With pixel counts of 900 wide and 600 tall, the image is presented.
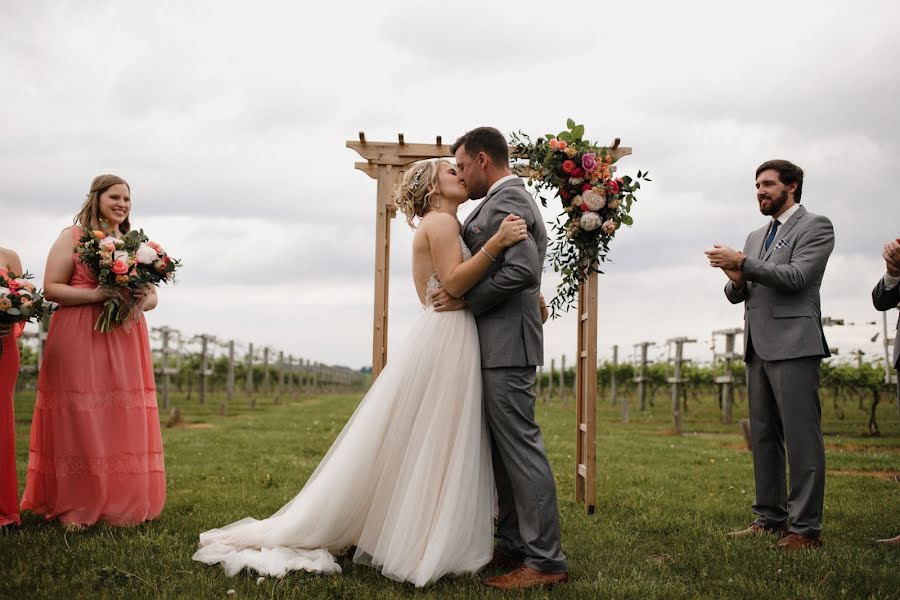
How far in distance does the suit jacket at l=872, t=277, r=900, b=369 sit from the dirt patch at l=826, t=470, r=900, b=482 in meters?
3.91

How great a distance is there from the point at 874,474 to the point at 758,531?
196 inches

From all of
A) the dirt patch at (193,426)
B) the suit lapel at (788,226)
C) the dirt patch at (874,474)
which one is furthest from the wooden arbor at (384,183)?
the dirt patch at (193,426)

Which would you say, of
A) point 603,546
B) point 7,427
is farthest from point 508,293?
point 7,427

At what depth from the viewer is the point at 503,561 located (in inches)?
170

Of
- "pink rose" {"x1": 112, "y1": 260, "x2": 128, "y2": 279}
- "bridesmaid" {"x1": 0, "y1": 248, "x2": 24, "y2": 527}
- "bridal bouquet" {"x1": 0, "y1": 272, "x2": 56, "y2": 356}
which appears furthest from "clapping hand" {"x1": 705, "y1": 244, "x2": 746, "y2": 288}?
"bridesmaid" {"x1": 0, "y1": 248, "x2": 24, "y2": 527}

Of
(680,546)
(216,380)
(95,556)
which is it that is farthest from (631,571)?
(216,380)

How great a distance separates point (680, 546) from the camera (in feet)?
15.9

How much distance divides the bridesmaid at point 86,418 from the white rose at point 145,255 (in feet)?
0.90

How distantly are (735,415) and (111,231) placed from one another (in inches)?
863


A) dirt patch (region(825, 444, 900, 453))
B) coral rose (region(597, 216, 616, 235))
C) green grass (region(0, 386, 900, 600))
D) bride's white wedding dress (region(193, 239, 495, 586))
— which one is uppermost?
coral rose (region(597, 216, 616, 235))

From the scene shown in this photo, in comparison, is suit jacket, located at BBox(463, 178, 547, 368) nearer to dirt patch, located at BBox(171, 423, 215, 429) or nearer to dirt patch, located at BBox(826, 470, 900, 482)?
dirt patch, located at BBox(826, 470, 900, 482)

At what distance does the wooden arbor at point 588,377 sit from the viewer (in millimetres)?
5906

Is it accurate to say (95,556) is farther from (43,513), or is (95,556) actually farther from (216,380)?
(216,380)

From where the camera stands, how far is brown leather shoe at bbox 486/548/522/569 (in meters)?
4.27
